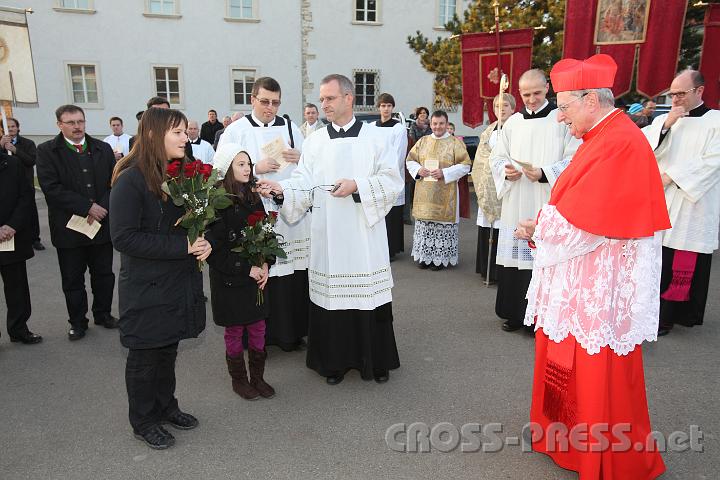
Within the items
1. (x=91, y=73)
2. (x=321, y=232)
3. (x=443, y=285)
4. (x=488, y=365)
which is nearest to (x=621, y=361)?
(x=488, y=365)

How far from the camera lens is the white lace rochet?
105 inches

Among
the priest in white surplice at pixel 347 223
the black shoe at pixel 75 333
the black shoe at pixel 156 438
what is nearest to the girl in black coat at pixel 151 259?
the black shoe at pixel 156 438

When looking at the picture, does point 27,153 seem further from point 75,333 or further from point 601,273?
point 601,273

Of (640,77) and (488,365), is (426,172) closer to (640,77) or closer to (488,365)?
(640,77)

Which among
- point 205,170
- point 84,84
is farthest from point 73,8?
point 205,170

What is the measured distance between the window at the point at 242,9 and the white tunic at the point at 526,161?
19407 mm

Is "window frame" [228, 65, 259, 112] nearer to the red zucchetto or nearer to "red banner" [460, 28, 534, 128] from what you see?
"red banner" [460, 28, 534, 128]

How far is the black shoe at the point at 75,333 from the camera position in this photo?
5.02m

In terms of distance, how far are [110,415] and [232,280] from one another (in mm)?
1237

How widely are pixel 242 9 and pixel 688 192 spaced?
20668 millimetres

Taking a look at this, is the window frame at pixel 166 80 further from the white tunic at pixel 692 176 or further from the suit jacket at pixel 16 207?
the white tunic at pixel 692 176

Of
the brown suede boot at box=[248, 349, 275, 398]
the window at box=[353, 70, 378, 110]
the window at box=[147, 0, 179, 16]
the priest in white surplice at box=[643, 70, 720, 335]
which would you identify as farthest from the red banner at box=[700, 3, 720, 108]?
the window at box=[147, 0, 179, 16]

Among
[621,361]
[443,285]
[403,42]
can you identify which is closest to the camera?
[621,361]

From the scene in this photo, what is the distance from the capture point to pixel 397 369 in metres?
4.40
